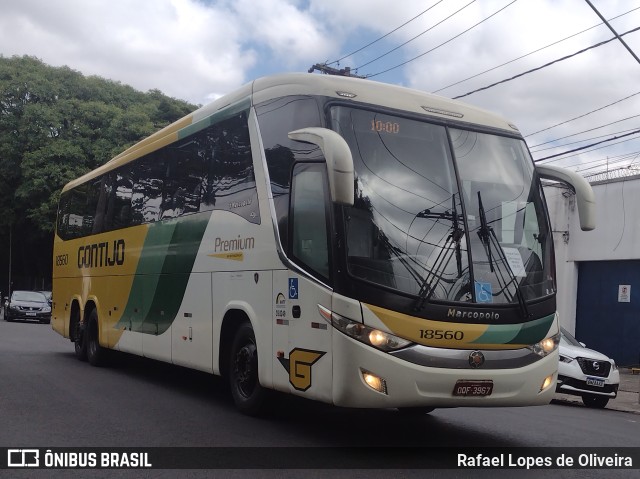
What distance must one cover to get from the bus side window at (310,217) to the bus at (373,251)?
0.02m

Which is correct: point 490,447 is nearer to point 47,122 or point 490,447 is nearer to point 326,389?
point 326,389

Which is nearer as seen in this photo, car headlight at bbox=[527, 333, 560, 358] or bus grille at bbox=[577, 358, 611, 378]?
car headlight at bbox=[527, 333, 560, 358]

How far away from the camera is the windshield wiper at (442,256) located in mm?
7121

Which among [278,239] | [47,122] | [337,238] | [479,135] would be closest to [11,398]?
[278,239]

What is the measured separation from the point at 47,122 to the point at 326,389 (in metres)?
36.0

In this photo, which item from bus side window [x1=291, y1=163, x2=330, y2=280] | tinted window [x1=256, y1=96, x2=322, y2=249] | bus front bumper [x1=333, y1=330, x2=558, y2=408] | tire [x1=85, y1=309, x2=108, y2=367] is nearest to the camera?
bus front bumper [x1=333, y1=330, x2=558, y2=408]

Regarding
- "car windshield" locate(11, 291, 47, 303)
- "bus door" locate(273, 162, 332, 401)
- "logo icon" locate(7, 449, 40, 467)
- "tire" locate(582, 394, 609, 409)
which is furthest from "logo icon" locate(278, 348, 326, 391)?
"car windshield" locate(11, 291, 47, 303)

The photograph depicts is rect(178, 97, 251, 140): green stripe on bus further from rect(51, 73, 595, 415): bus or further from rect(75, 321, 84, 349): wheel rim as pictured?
rect(75, 321, 84, 349): wheel rim

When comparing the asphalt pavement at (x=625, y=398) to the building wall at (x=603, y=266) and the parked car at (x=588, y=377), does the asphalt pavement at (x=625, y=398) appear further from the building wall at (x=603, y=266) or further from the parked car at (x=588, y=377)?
the building wall at (x=603, y=266)

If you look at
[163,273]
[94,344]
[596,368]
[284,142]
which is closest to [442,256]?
[284,142]

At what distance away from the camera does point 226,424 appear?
8.57m

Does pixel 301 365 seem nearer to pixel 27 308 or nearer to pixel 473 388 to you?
pixel 473 388

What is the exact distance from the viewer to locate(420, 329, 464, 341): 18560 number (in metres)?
7.02

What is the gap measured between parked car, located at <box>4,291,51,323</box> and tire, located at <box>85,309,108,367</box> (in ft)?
67.0
